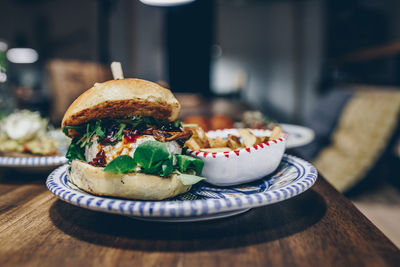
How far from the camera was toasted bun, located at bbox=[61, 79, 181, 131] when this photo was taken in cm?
75

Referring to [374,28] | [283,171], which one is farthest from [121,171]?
[374,28]

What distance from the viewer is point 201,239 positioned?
0.60 meters

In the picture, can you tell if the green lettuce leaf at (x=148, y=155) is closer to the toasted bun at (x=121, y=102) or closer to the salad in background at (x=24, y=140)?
the toasted bun at (x=121, y=102)

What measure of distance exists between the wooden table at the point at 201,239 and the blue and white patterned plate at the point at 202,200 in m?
0.04

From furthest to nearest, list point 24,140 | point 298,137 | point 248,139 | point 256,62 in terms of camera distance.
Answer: point 256,62, point 298,137, point 24,140, point 248,139

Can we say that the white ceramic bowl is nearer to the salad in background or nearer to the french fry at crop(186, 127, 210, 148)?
the french fry at crop(186, 127, 210, 148)

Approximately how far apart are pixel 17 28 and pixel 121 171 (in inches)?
453

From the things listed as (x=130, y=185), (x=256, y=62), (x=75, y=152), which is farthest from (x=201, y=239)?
(x=256, y=62)

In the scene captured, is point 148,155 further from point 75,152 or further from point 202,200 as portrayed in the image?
point 75,152

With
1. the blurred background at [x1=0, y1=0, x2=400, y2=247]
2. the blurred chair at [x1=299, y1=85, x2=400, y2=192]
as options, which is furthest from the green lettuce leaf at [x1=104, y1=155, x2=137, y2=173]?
the blurred chair at [x1=299, y1=85, x2=400, y2=192]

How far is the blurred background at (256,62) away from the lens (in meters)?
2.50

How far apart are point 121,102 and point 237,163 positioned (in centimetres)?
34

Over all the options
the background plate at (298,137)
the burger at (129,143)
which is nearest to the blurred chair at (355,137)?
the background plate at (298,137)

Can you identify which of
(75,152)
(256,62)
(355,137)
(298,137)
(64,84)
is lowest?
(355,137)
